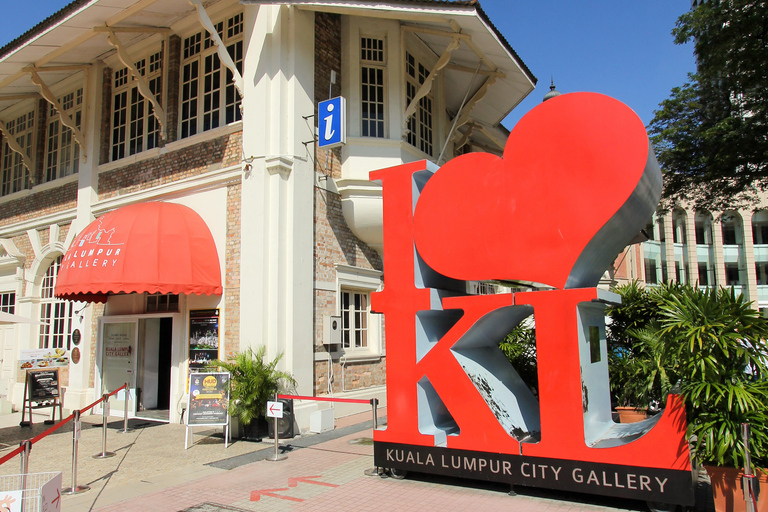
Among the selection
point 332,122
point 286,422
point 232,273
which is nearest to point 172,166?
point 232,273

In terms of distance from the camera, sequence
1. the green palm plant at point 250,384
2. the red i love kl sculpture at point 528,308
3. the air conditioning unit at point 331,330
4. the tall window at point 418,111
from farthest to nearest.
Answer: the tall window at point 418,111
the air conditioning unit at point 331,330
the green palm plant at point 250,384
the red i love kl sculpture at point 528,308

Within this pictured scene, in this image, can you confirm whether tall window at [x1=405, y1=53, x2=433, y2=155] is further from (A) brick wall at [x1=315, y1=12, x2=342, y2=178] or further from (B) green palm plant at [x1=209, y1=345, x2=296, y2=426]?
(B) green palm plant at [x1=209, y1=345, x2=296, y2=426]

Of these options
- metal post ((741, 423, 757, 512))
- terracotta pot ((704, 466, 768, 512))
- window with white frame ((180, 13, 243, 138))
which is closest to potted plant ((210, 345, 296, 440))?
window with white frame ((180, 13, 243, 138))

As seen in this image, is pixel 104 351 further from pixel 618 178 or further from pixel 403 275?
pixel 618 178

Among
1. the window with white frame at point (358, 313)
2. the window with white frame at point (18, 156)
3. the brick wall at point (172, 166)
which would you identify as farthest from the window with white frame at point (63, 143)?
the window with white frame at point (358, 313)

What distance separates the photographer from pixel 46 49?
13.4 meters

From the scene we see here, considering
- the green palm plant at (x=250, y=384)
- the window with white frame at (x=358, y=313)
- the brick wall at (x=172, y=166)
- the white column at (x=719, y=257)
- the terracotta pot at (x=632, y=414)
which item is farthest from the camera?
the white column at (x=719, y=257)

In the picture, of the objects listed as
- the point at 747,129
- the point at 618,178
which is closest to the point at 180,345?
the point at 618,178

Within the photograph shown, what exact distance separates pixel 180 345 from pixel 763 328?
10.2 meters

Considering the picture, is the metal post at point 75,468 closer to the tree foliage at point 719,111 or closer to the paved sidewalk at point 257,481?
the paved sidewalk at point 257,481

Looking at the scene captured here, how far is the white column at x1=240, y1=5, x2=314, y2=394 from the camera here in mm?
10453

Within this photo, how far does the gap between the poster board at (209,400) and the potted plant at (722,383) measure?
6.90 meters

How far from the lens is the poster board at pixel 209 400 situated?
9.28 meters

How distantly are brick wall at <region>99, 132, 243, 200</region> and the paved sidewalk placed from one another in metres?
5.55
